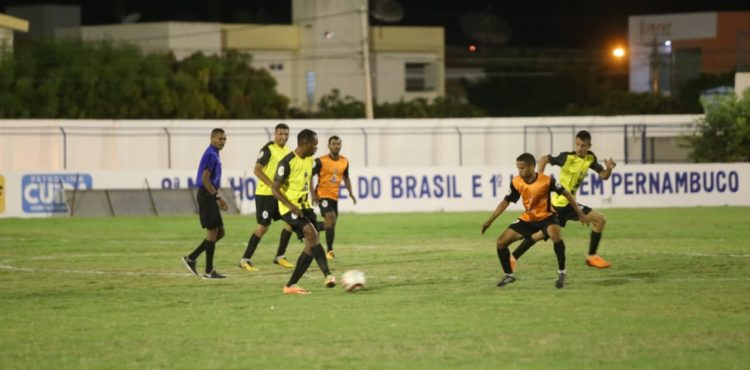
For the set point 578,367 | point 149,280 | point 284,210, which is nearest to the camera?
point 578,367

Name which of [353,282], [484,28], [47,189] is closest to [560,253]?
[353,282]

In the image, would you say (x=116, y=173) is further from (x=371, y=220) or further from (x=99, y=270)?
(x=99, y=270)

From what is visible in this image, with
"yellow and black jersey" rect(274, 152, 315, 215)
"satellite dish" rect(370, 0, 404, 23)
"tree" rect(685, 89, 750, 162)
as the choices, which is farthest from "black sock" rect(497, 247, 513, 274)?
"satellite dish" rect(370, 0, 404, 23)

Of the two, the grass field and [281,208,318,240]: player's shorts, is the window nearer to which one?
the grass field

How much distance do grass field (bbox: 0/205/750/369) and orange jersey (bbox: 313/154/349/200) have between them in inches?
42.5

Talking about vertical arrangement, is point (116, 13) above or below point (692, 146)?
above

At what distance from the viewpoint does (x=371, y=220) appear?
107ft

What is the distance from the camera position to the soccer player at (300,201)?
15.4 meters

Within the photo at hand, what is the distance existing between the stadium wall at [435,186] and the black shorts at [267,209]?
17.2 meters

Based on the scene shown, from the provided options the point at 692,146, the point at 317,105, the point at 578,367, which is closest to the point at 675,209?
the point at 692,146

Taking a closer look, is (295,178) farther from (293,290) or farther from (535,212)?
(535,212)

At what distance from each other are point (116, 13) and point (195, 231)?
216 feet

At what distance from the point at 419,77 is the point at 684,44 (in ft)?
57.0

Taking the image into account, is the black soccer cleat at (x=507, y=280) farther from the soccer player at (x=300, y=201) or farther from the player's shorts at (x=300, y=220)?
the player's shorts at (x=300, y=220)
